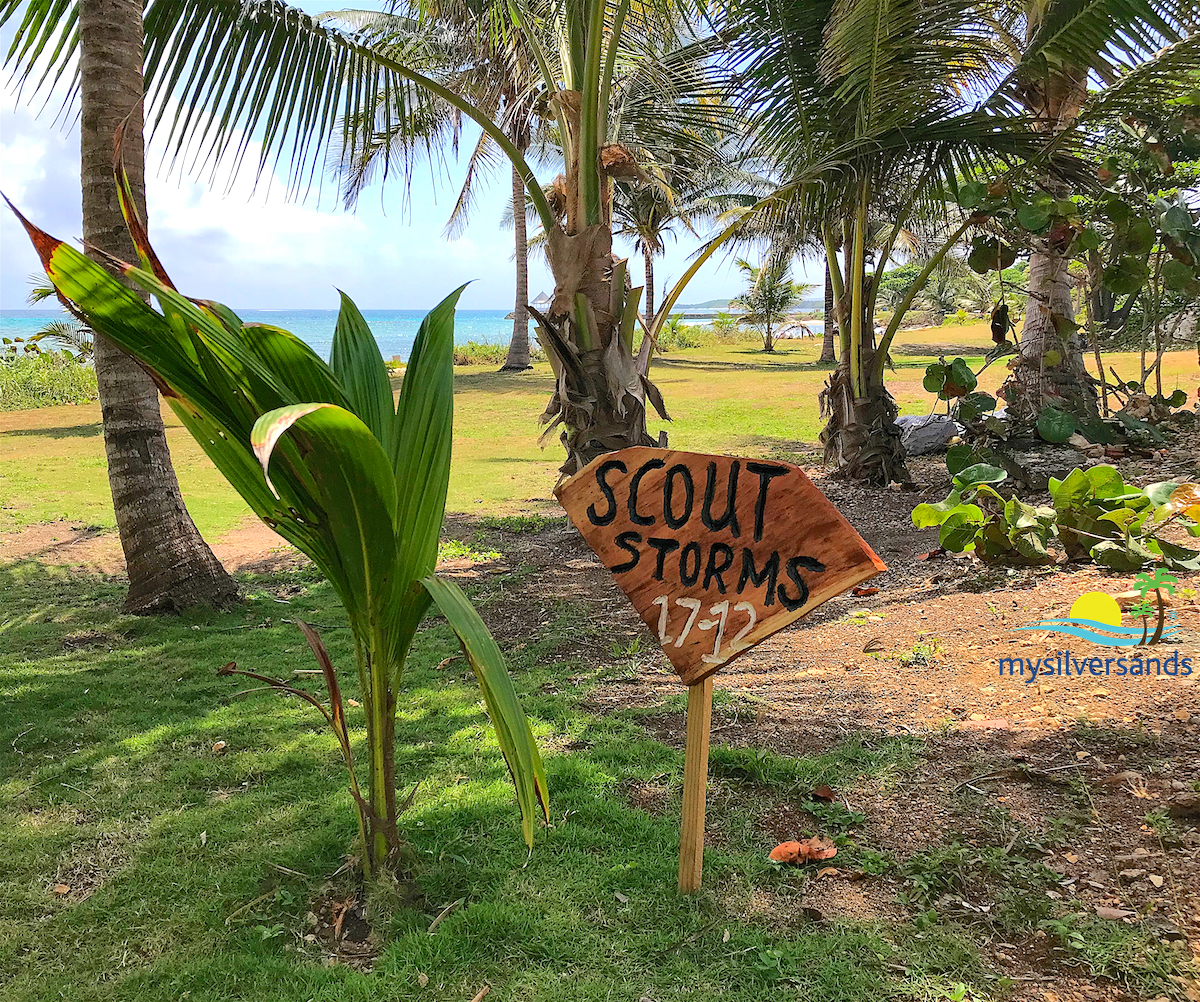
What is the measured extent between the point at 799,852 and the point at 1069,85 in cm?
637

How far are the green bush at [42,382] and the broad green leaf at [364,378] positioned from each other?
1715 centimetres

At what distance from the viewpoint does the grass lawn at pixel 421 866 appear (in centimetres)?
174

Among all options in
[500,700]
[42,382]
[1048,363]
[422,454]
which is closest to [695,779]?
[500,700]

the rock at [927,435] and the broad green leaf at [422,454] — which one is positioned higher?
the broad green leaf at [422,454]

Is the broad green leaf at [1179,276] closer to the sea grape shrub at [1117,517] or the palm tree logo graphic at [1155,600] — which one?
the sea grape shrub at [1117,517]

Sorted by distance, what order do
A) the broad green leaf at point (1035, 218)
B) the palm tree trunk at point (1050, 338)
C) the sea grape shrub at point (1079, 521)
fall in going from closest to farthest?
the sea grape shrub at point (1079, 521) → the broad green leaf at point (1035, 218) → the palm tree trunk at point (1050, 338)

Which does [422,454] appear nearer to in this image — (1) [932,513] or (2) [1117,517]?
(1) [932,513]

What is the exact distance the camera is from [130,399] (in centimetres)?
428

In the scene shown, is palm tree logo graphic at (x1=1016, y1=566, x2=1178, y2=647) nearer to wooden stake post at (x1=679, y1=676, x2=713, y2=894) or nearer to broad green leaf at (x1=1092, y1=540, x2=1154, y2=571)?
broad green leaf at (x1=1092, y1=540, x2=1154, y2=571)

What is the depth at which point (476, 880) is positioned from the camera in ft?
6.77

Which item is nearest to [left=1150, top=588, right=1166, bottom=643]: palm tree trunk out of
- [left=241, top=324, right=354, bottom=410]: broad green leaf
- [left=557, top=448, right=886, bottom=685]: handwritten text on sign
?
[left=557, top=448, right=886, bottom=685]: handwritten text on sign

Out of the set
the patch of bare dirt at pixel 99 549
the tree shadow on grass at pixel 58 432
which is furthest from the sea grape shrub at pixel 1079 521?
the tree shadow on grass at pixel 58 432

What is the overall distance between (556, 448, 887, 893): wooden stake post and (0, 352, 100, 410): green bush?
1740 centimetres

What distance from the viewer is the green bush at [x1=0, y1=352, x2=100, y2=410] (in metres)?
15.8
